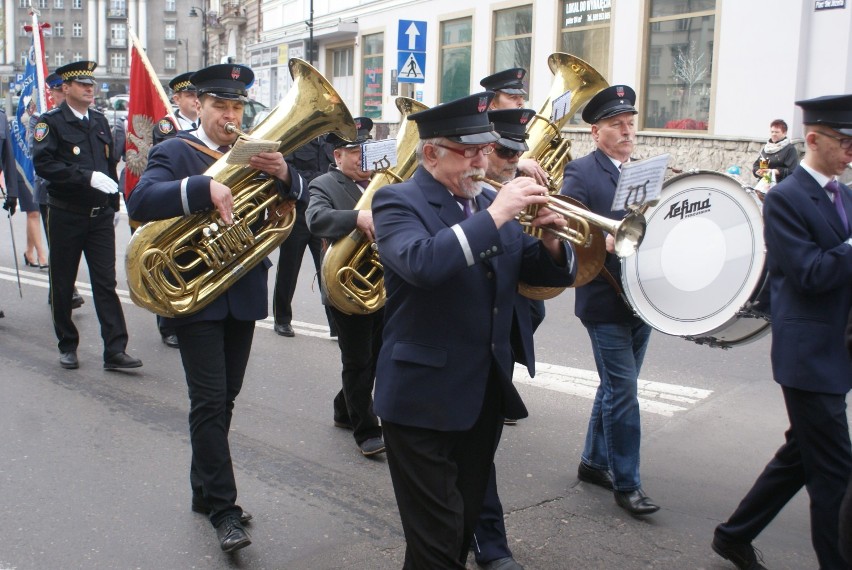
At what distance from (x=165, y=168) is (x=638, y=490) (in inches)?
103

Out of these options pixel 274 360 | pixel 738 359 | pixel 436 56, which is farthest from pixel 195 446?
pixel 436 56

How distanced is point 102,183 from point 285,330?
2.21m

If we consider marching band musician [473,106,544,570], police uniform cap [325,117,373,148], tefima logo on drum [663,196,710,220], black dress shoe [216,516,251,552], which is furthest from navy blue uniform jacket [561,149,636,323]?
black dress shoe [216,516,251,552]

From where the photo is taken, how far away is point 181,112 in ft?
Answer: 26.3

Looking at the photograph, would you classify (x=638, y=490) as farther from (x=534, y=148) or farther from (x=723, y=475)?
(x=534, y=148)

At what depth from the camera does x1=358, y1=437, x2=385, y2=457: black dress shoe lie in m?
5.32

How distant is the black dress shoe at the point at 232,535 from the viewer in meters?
3.97

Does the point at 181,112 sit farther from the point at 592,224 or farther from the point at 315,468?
the point at 592,224

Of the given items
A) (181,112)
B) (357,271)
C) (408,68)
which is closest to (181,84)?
(181,112)

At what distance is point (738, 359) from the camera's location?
24.2 feet

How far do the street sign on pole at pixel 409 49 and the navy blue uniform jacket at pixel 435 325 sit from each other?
11.1m

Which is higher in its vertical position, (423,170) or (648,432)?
(423,170)

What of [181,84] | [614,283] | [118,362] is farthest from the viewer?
[181,84]

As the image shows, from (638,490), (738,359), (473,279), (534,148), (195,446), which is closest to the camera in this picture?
(473,279)
